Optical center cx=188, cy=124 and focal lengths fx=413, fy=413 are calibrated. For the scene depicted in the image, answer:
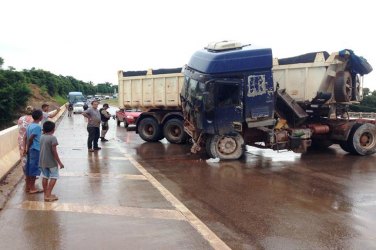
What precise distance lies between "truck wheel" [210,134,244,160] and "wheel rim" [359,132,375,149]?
381 centimetres

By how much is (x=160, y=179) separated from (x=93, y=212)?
261 cm

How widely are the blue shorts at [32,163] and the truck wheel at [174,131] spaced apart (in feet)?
26.2

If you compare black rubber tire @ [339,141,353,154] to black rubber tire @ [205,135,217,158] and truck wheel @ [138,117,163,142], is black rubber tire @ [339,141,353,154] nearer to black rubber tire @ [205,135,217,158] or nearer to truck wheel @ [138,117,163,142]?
black rubber tire @ [205,135,217,158]

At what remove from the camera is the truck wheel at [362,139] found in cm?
1198

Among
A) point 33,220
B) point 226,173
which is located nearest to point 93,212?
point 33,220

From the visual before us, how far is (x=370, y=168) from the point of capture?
9.92 meters

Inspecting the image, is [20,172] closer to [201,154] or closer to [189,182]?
[189,182]

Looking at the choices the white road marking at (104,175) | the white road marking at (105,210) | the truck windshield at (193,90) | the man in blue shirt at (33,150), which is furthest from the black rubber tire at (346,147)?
the man in blue shirt at (33,150)

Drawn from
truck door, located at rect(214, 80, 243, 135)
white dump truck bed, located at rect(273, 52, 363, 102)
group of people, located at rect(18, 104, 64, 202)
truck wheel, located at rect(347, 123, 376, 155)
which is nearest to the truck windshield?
truck door, located at rect(214, 80, 243, 135)

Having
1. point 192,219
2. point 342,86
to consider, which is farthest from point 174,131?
point 192,219

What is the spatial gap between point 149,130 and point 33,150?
8.93 m

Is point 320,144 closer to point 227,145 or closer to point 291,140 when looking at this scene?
point 291,140

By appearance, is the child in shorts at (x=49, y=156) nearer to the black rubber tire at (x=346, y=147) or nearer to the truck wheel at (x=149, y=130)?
the black rubber tire at (x=346, y=147)

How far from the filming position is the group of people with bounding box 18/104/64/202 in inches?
258
